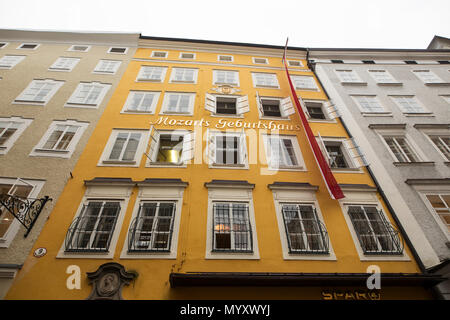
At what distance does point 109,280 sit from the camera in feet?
21.0

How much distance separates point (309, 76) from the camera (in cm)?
1638

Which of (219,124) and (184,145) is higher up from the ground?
(219,124)

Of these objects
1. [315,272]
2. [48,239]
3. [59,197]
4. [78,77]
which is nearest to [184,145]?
[59,197]

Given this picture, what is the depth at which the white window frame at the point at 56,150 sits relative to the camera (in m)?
9.47

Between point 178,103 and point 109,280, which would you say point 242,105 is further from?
point 109,280

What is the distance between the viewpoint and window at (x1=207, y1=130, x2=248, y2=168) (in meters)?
10.1

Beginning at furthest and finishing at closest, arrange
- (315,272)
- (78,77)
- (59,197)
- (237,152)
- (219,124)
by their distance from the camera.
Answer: (78,77), (219,124), (237,152), (59,197), (315,272)

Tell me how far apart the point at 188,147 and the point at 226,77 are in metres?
7.51

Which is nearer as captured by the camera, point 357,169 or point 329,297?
A: point 329,297

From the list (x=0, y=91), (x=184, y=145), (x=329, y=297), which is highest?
(x=0, y=91)
